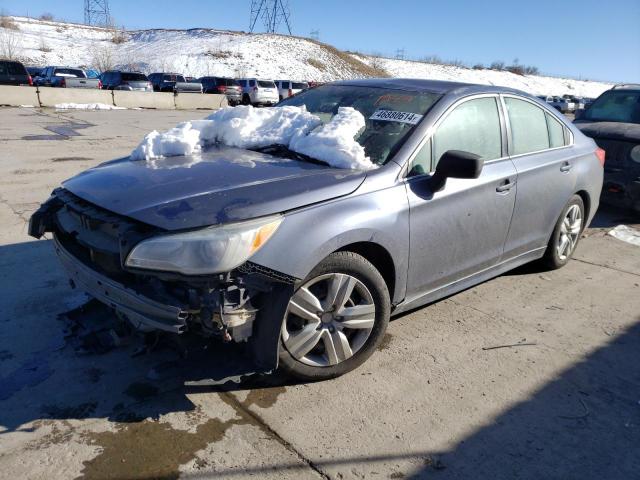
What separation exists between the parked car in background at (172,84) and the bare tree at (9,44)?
89.5 feet

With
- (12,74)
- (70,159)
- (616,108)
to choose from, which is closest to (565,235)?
(616,108)

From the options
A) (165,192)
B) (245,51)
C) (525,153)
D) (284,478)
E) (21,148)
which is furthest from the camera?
(245,51)

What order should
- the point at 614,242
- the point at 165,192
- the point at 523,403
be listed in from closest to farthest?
the point at 165,192, the point at 523,403, the point at 614,242

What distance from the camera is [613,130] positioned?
24.2ft

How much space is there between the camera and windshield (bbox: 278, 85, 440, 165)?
3384mm

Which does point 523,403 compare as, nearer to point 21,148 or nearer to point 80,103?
point 21,148

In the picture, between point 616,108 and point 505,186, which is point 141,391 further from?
point 616,108

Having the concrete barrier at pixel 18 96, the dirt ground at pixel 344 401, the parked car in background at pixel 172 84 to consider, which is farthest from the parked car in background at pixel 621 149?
the parked car in background at pixel 172 84

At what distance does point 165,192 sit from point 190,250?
496mm

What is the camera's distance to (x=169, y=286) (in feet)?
8.32

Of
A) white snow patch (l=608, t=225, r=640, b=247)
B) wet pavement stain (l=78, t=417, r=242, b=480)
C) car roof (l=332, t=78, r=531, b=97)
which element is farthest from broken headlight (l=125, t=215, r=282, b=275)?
white snow patch (l=608, t=225, r=640, b=247)

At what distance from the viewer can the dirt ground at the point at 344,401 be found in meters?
2.47

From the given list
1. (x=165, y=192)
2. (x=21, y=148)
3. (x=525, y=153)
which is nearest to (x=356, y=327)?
(x=165, y=192)

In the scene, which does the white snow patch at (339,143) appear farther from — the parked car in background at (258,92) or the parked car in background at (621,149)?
the parked car in background at (258,92)
